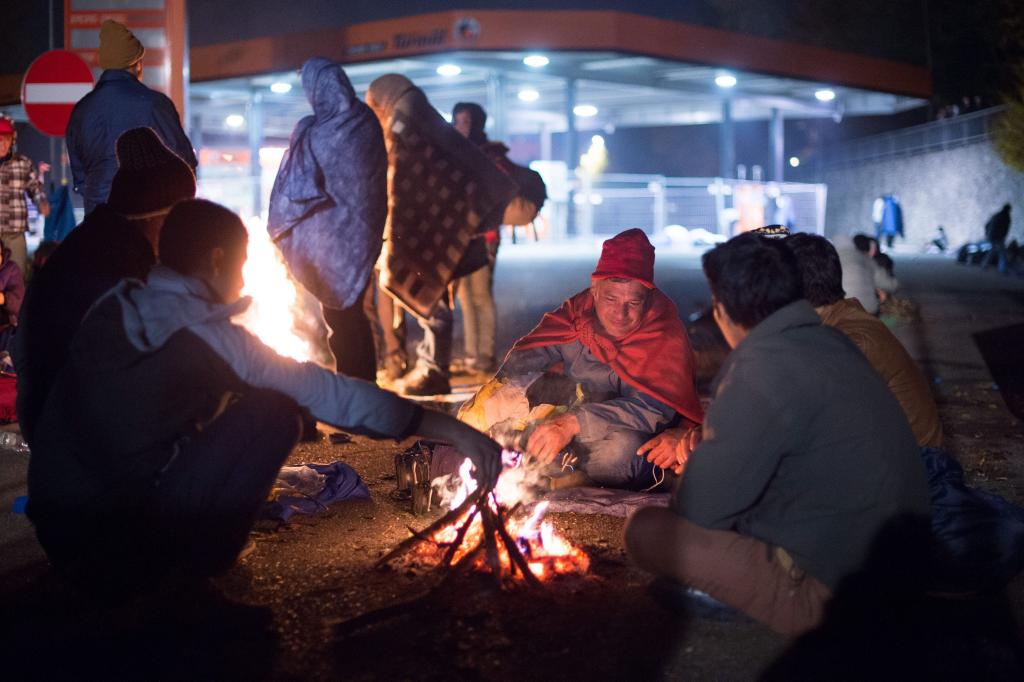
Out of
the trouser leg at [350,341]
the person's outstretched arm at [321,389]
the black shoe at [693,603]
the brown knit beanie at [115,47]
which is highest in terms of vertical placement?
the brown knit beanie at [115,47]

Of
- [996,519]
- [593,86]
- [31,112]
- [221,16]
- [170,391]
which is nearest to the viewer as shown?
[170,391]

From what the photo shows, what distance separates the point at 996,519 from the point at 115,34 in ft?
17.4

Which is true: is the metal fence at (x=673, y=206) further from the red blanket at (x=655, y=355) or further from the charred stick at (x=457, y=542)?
the charred stick at (x=457, y=542)

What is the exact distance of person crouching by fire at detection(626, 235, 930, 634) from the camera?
10.9ft

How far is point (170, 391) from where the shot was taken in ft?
11.3

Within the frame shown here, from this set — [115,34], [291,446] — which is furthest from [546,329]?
[115,34]

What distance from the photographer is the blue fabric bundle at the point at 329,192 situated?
22.6 feet

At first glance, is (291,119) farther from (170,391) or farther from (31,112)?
(170,391)

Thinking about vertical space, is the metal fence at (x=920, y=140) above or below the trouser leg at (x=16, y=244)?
above

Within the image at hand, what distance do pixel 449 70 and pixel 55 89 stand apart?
20.2 metres

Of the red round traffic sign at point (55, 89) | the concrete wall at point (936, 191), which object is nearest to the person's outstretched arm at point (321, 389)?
the red round traffic sign at point (55, 89)

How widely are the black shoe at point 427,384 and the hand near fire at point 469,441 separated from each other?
440 centimetres

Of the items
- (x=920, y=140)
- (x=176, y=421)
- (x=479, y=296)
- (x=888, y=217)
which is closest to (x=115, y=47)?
(x=176, y=421)

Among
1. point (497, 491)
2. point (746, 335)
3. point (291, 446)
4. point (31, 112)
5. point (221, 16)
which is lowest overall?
point (497, 491)
